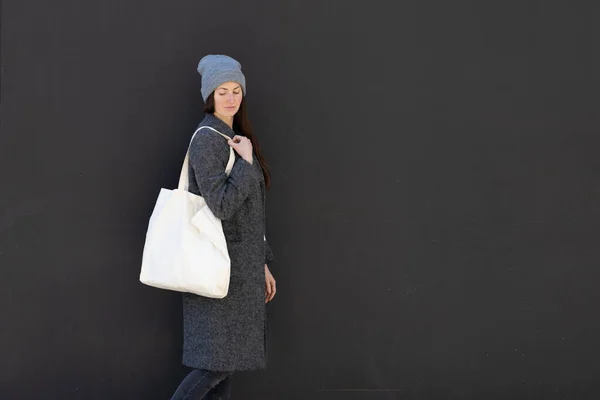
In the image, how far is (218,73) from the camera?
333 centimetres

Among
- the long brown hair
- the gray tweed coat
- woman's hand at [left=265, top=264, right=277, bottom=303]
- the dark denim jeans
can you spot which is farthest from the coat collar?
the dark denim jeans

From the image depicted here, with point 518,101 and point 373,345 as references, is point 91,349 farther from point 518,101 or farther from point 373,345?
point 518,101

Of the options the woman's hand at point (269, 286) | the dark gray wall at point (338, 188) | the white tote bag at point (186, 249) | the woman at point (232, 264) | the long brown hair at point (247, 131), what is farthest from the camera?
the dark gray wall at point (338, 188)

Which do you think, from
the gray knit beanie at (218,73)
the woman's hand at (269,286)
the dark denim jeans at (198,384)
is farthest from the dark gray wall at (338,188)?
the dark denim jeans at (198,384)

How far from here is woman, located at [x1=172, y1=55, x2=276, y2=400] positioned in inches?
129

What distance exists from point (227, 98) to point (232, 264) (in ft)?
2.23

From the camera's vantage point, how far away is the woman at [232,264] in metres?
3.27

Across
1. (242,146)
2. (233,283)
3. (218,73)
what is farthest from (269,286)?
(218,73)

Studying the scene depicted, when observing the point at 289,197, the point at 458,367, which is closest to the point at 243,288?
the point at 289,197

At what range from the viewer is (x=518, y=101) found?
3875 millimetres

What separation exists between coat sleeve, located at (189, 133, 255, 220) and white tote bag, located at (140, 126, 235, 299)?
63mm

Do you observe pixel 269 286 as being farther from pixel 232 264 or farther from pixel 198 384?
pixel 198 384

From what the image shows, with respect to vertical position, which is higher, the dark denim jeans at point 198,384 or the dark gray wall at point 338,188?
the dark gray wall at point 338,188

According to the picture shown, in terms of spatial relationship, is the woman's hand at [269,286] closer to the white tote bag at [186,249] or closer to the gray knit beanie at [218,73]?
the white tote bag at [186,249]
